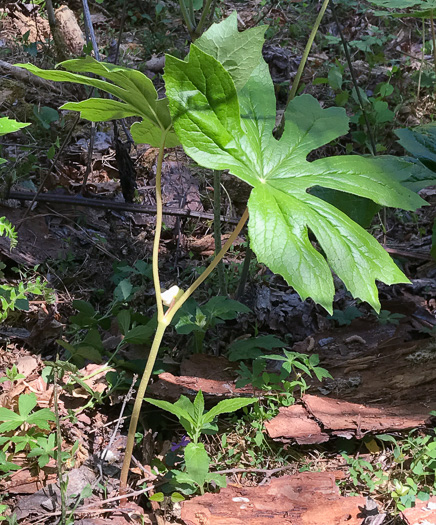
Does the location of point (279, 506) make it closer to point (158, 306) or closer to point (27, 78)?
point (158, 306)

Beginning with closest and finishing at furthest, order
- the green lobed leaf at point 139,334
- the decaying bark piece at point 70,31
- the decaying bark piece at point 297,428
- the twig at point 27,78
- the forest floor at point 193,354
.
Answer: the forest floor at point 193,354, the decaying bark piece at point 297,428, the green lobed leaf at point 139,334, the twig at point 27,78, the decaying bark piece at point 70,31

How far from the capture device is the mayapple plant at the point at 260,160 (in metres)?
1.08

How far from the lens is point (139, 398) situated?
1.34 meters

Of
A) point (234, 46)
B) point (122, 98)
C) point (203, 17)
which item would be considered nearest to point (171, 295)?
point (122, 98)

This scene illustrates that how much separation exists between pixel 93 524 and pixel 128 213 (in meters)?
1.97

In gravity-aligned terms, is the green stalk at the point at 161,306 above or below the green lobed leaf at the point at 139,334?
above

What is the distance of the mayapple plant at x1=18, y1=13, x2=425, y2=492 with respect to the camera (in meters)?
1.08

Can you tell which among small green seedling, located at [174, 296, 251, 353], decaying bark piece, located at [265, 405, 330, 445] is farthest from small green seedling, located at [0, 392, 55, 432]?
decaying bark piece, located at [265, 405, 330, 445]

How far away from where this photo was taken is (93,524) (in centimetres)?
137

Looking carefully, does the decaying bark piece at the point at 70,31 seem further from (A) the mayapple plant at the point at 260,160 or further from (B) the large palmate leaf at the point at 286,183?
(B) the large palmate leaf at the point at 286,183

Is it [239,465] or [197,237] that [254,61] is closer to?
[239,465]

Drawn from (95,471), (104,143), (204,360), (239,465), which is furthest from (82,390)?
(104,143)

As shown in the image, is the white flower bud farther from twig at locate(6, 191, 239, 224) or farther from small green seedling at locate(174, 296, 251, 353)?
twig at locate(6, 191, 239, 224)

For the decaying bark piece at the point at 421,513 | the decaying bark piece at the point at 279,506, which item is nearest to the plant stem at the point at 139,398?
the decaying bark piece at the point at 279,506
